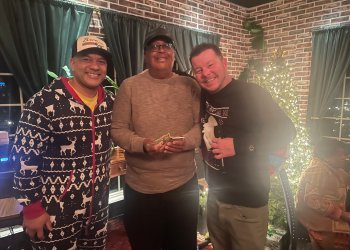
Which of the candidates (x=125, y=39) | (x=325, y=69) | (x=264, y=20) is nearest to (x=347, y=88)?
(x=325, y=69)

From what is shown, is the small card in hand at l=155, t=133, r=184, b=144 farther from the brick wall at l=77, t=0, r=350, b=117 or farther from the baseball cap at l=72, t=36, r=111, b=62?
the brick wall at l=77, t=0, r=350, b=117

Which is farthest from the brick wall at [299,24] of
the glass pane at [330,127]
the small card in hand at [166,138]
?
the small card in hand at [166,138]

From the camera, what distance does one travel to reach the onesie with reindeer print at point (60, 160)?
1426mm

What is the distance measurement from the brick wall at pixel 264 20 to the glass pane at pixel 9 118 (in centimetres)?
186

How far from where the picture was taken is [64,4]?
10.3 ft

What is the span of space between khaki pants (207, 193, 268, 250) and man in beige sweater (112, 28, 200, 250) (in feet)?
0.85

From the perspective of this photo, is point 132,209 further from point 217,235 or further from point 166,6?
point 166,6

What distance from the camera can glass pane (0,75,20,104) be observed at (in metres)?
3.14

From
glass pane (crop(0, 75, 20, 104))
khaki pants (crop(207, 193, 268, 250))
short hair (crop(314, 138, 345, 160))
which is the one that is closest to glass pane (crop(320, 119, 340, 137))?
short hair (crop(314, 138, 345, 160))

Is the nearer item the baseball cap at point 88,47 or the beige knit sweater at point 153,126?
the baseball cap at point 88,47

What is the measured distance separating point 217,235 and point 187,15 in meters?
3.78

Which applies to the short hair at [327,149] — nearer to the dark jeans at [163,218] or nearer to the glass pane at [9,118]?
the dark jeans at [163,218]

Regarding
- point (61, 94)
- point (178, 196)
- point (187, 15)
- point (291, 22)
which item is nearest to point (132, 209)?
point (178, 196)

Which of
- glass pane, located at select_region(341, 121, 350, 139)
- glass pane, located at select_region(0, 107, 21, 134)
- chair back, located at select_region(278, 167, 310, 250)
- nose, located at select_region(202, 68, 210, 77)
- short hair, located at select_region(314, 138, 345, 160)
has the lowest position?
chair back, located at select_region(278, 167, 310, 250)
